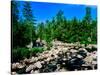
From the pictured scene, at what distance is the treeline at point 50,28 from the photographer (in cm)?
288

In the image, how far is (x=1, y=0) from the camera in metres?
2.81

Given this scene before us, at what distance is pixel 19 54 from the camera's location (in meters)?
2.89

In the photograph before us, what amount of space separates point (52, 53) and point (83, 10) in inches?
29.2

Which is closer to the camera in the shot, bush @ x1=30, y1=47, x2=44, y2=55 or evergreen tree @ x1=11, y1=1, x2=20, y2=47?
evergreen tree @ x1=11, y1=1, x2=20, y2=47

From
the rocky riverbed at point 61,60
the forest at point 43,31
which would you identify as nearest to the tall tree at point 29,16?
the forest at point 43,31

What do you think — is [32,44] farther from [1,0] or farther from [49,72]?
[1,0]

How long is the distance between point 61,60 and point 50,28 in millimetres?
448

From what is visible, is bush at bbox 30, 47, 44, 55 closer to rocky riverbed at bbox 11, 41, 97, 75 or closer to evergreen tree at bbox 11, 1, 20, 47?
rocky riverbed at bbox 11, 41, 97, 75

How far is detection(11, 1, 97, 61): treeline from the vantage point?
9.43ft

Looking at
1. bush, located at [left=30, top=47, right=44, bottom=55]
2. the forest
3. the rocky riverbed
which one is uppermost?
the forest

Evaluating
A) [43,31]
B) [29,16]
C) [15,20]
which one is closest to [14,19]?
[15,20]

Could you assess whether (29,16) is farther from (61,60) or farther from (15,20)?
(61,60)

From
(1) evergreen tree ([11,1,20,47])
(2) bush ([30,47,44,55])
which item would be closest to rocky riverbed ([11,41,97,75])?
(2) bush ([30,47,44,55])

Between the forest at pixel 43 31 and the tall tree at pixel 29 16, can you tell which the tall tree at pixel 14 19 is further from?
the tall tree at pixel 29 16
